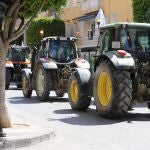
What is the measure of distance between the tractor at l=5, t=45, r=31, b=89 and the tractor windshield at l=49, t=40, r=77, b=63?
6.24m

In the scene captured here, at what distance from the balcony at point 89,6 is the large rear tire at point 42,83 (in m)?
24.1

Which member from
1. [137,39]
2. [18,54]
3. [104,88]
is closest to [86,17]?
[18,54]

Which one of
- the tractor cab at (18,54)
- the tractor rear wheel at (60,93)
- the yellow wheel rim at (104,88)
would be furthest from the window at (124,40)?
the tractor cab at (18,54)

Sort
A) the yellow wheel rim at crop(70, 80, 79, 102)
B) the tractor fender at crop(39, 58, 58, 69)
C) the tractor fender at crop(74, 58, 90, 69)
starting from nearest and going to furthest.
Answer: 1. the yellow wheel rim at crop(70, 80, 79, 102)
2. the tractor fender at crop(74, 58, 90, 69)
3. the tractor fender at crop(39, 58, 58, 69)

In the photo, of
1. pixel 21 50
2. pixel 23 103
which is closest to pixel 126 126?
pixel 23 103

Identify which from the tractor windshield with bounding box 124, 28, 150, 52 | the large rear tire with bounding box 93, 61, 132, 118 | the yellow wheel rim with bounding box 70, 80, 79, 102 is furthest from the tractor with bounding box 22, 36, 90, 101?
the large rear tire with bounding box 93, 61, 132, 118

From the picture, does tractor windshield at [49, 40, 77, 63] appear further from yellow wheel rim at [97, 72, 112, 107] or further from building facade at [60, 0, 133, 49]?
building facade at [60, 0, 133, 49]

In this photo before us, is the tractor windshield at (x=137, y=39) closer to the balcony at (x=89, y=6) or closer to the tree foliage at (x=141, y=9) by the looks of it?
the tree foliage at (x=141, y=9)

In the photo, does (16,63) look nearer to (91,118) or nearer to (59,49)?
(59,49)

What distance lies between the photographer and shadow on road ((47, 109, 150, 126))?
12.8m

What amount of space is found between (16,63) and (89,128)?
16810 millimetres

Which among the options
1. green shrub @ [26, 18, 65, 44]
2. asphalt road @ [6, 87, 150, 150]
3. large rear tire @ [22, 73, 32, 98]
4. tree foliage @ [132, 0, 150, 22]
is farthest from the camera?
green shrub @ [26, 18, 65, 44]

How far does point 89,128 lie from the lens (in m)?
11.9

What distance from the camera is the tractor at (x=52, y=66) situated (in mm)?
19172
